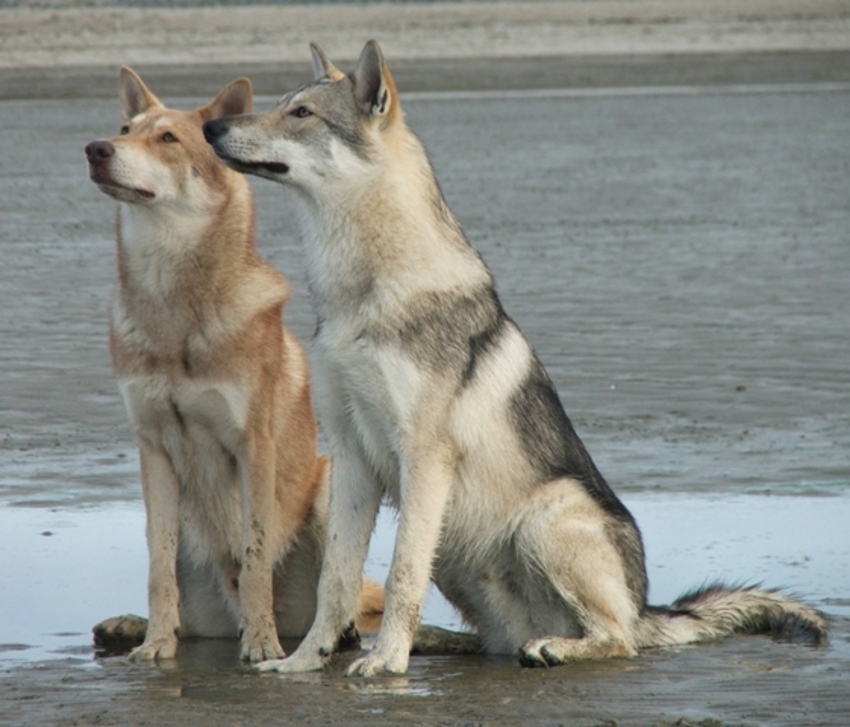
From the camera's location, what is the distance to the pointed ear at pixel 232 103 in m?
5.72

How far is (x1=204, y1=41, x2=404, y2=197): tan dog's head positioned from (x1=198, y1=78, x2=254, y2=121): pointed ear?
0.68 meters

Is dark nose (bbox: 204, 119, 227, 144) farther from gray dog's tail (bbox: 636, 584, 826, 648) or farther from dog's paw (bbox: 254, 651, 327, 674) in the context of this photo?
gray dog's tail (bbox: 636, 584, 826, 648)

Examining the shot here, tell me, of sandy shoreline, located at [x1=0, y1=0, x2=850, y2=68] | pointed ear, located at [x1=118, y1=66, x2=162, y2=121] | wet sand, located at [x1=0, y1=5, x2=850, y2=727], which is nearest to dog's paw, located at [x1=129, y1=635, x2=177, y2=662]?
wet sand, located at [x1=0, y1=5, x2=850, y2=727]

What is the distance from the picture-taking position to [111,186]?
5387 millimetres

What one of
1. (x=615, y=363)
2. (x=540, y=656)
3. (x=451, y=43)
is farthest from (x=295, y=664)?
(x=451, y=43)

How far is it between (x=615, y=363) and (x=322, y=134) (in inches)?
181

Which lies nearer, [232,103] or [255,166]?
[255,166]

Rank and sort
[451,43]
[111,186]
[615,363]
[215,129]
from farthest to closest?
1. [451,43]
2. [615,363]
3. [111,186]
4. [215,129]

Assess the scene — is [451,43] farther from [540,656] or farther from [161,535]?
[540,656]

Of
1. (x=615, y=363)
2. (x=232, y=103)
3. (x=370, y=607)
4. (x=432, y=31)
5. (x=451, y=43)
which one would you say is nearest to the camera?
(x=370, y=607)

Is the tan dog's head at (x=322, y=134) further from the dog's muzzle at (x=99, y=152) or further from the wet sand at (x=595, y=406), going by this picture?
the wet sand at (x=595, y=406)

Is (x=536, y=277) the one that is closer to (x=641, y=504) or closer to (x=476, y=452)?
(x=641, y=504)

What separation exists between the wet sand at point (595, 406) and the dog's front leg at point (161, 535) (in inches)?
7.1

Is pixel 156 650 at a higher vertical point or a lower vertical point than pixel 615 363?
higher
